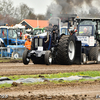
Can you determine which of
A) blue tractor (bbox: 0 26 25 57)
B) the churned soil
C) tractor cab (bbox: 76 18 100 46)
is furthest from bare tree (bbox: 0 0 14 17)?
the churned soil

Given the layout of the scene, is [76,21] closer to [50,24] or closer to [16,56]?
[50,24]

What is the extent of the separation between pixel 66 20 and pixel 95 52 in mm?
2695

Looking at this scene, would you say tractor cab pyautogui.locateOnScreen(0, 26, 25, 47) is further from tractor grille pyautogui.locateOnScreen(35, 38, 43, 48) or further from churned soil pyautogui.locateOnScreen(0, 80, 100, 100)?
churned soil pyautogui.locateOnScreen(0, 80, 100, 100)

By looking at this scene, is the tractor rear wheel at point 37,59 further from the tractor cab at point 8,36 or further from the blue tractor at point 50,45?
the tractor cab at point 8,36

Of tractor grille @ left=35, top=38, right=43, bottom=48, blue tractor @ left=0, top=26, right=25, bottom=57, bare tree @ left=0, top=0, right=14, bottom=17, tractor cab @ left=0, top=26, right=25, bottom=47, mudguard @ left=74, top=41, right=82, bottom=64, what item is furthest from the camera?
bare tree @ left=0, top=0, right=14, bottom=17

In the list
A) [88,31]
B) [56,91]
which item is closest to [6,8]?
[88,31]

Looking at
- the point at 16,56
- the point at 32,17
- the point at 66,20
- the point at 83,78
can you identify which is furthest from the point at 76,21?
the point at 32,17

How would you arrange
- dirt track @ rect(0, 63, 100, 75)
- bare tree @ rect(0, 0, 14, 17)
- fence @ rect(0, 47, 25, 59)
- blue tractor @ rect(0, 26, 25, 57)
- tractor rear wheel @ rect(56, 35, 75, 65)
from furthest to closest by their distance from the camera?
bare tree @ rect(0, 0, 14, 17)
blue tractor @ rect(0, 26, 25, 57)
fence @ rect(0, 47, 25, 59)
tractor rear wheel @ rect(56, 35, 75, 65)
dirt track @ rect(0, 63, 100, 75)

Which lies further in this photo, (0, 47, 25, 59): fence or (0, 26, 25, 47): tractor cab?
(0, 26, 25, 47): tractor cab

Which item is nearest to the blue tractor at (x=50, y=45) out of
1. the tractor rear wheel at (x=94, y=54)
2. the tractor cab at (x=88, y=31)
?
the tractor cab at (x=88, y=31)

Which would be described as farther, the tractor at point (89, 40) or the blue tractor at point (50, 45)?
the tractor at point (89, 40)

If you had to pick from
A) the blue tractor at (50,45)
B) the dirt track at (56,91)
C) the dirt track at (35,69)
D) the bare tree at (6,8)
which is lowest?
the dirt track at (35,69)

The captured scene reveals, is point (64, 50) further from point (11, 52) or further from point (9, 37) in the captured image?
point (9, 37)

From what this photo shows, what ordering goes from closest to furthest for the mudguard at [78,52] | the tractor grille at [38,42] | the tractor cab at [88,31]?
the tractor grille at [38,42], the mudguard at [78,52], the tractor cab at [88,31]
